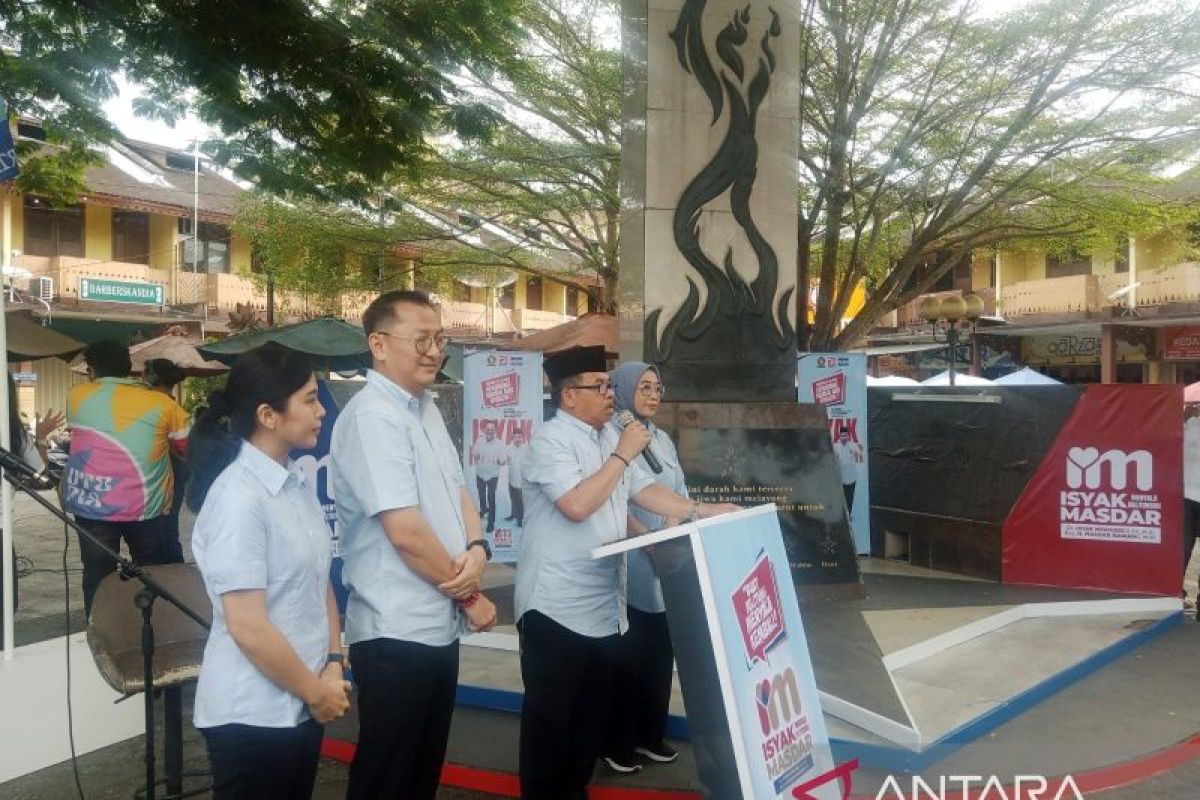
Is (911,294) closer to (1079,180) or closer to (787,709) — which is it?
(1079,180)

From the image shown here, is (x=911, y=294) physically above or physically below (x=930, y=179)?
below

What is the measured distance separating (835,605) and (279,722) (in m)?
4.31

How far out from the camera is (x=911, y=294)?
13.9 meters

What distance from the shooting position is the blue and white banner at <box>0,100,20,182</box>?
4.96 metres

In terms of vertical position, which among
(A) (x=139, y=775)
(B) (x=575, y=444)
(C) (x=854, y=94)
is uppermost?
(C) (x=854, y=94)

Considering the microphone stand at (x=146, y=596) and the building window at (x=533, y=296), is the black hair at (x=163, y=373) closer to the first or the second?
the microphone stand at (x=146, y=596)

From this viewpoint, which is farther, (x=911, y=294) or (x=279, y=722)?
(x=911, y=294)

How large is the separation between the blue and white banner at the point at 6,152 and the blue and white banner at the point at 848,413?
6.35 metres

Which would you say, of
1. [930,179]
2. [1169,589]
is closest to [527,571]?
[1169,589]

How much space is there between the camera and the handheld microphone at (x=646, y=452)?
3470 mm

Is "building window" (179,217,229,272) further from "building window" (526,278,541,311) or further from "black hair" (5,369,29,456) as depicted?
"black hair" (5,369,29,456)

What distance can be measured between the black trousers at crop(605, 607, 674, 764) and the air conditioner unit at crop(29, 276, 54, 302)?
21372mm

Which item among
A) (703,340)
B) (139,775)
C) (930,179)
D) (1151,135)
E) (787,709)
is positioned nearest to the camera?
(787,709)
